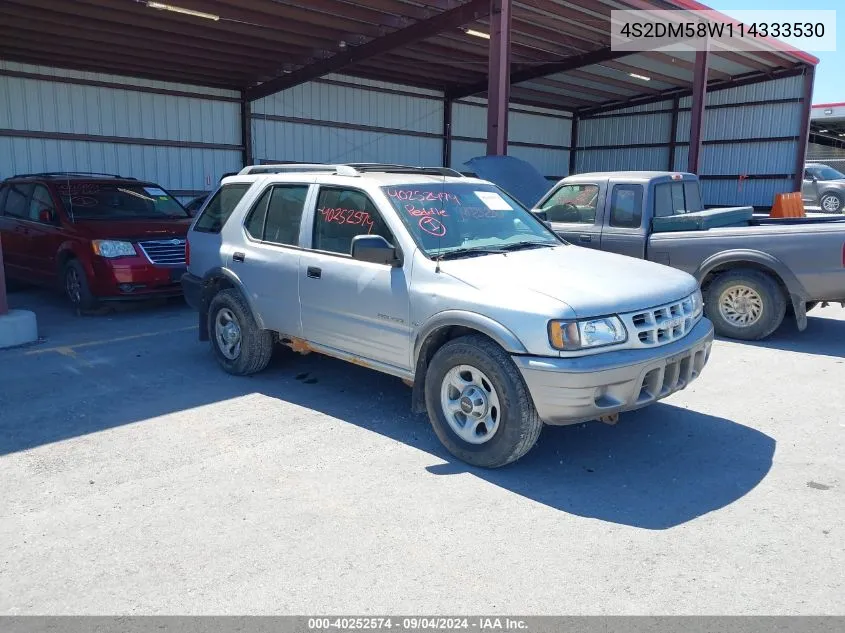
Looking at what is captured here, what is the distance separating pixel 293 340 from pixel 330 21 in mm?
9624

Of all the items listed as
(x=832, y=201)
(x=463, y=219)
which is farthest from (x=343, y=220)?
(x=832, y=201)

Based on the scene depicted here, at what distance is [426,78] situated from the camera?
782 inches

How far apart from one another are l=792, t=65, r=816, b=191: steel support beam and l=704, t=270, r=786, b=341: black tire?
→ 51.5 ft

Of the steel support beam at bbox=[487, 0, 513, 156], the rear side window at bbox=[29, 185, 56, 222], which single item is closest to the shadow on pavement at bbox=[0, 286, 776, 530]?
the rear side window at bbox=[29, 185, 56, 222]

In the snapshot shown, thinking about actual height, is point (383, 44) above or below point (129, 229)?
above

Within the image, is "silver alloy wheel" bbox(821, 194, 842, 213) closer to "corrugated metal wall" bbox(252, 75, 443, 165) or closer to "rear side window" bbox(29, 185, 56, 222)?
"corrugated metal wall" bbox(252, 75, 443, 165)

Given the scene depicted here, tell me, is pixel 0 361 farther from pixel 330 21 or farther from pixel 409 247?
pixel 330 21

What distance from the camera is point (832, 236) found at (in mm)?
6762

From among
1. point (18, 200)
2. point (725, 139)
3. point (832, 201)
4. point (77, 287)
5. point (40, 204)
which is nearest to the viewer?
point (77, 287)

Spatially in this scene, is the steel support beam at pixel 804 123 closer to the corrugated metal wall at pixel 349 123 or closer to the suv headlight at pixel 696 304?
the corrugated metal wall at pixel 349 123

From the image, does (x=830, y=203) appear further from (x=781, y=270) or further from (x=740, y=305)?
(x=781, y=270)

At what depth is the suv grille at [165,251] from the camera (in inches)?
335

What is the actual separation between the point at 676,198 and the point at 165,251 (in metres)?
6.34

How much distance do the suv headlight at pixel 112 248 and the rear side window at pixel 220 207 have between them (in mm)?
2313
